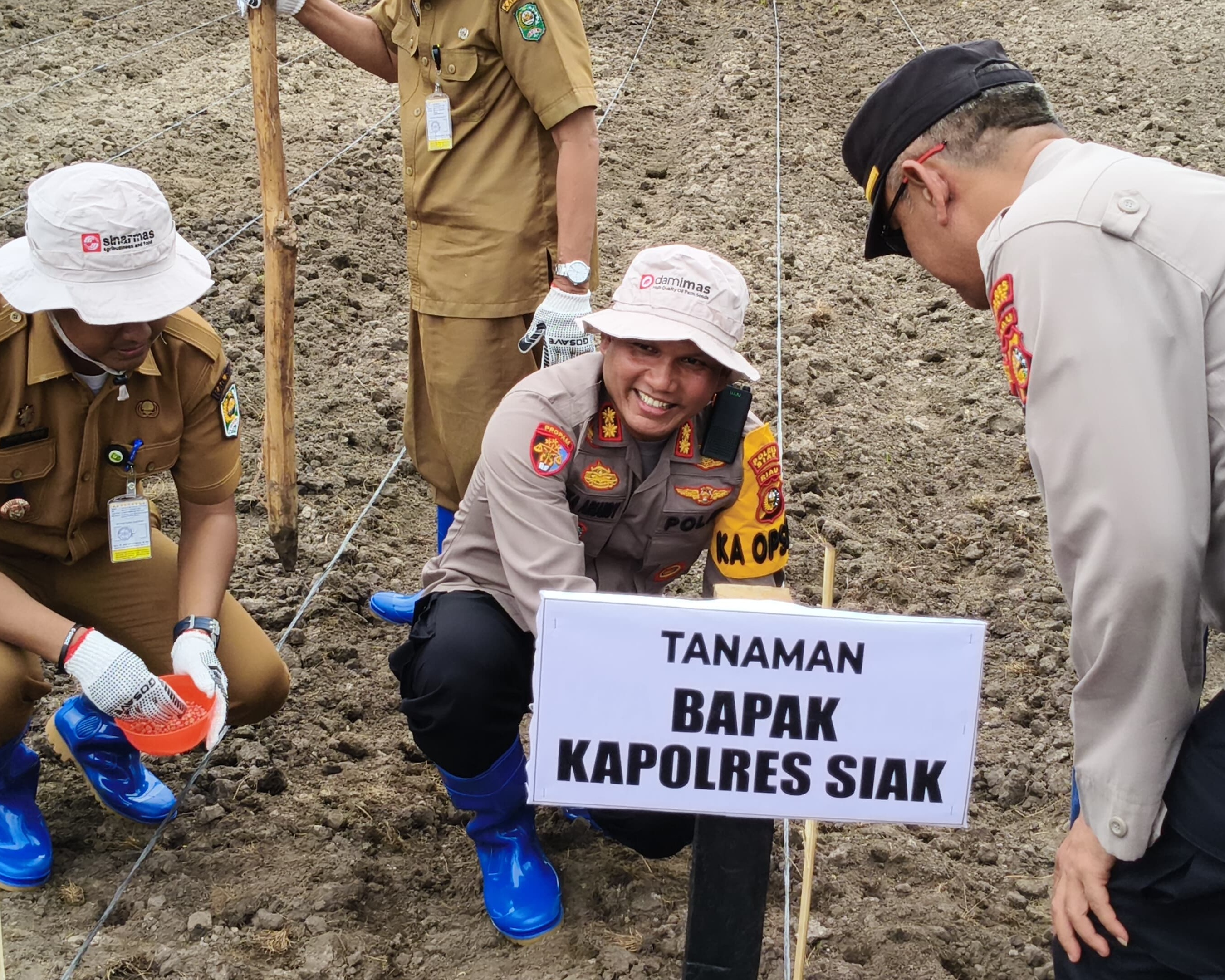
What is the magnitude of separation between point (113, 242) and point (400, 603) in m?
1.38

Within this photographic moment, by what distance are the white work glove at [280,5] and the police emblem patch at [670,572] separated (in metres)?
1.67

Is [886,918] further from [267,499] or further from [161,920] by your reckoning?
[267,499]

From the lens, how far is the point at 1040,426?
140 centimetres

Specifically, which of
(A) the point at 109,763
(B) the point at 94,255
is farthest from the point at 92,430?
A: (A) the point at 109,763

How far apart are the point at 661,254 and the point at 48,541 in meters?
1.32

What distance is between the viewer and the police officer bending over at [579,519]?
82.8 inches

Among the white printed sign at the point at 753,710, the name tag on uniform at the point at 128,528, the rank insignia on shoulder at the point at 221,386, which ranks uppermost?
the white printed sign at the point at 753,710

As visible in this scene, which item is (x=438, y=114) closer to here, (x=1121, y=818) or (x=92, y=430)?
(x=92, y=430)

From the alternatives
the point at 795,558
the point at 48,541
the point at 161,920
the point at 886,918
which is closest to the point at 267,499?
the point at 48,541

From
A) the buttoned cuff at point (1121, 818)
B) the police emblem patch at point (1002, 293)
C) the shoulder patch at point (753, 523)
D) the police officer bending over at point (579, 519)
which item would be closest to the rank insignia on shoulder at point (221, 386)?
the police officer bending over at point (579, 519)

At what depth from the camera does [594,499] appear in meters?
2.22

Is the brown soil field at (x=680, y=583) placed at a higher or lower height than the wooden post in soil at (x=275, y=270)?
lower

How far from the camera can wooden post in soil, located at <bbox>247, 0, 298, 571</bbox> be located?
3008 mm

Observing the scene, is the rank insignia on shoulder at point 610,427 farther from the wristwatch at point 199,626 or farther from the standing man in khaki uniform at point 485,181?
the wristwatch at point 199,626
